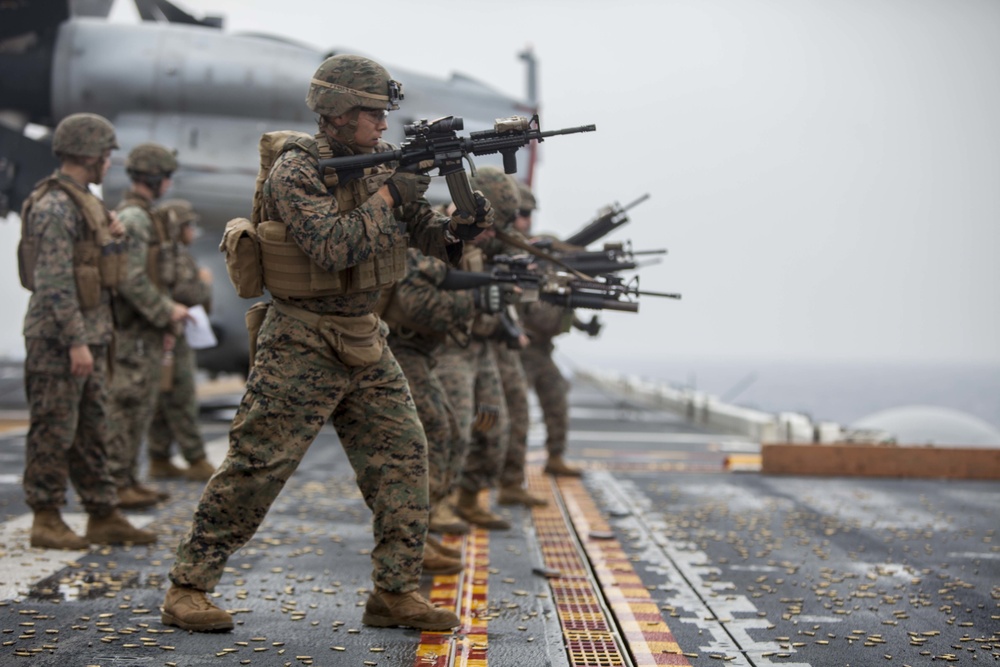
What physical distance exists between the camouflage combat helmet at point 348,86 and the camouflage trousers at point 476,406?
2072 mm

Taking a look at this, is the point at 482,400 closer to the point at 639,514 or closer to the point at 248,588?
the point at 639,514

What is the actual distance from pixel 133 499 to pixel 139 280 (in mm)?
1426

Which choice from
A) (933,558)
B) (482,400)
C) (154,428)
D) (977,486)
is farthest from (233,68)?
(933,558)

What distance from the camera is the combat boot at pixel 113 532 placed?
604 cm

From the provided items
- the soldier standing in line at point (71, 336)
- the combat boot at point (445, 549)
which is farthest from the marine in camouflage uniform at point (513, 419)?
the soldier standing in line at point (71, 336)

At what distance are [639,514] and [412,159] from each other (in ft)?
12.7

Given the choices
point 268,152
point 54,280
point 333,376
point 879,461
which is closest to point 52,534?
point 54,280

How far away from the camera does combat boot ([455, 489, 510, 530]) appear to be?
6.87 m

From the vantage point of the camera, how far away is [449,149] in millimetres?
4246

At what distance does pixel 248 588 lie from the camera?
510cm

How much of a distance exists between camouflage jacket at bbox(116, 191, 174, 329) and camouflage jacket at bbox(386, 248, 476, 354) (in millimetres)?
2448

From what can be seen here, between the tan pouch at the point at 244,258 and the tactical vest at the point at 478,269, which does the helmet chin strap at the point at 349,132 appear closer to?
the tan pouch at the point at 244,258

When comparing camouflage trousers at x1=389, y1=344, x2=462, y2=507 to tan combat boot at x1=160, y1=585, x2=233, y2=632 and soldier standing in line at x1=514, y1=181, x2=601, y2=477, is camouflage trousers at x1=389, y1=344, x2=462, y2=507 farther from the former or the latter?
soldier standing in line at x1=514, y1=181, x2=601, y2=477

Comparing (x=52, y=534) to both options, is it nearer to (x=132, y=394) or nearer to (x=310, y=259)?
(x=132, y=394)
